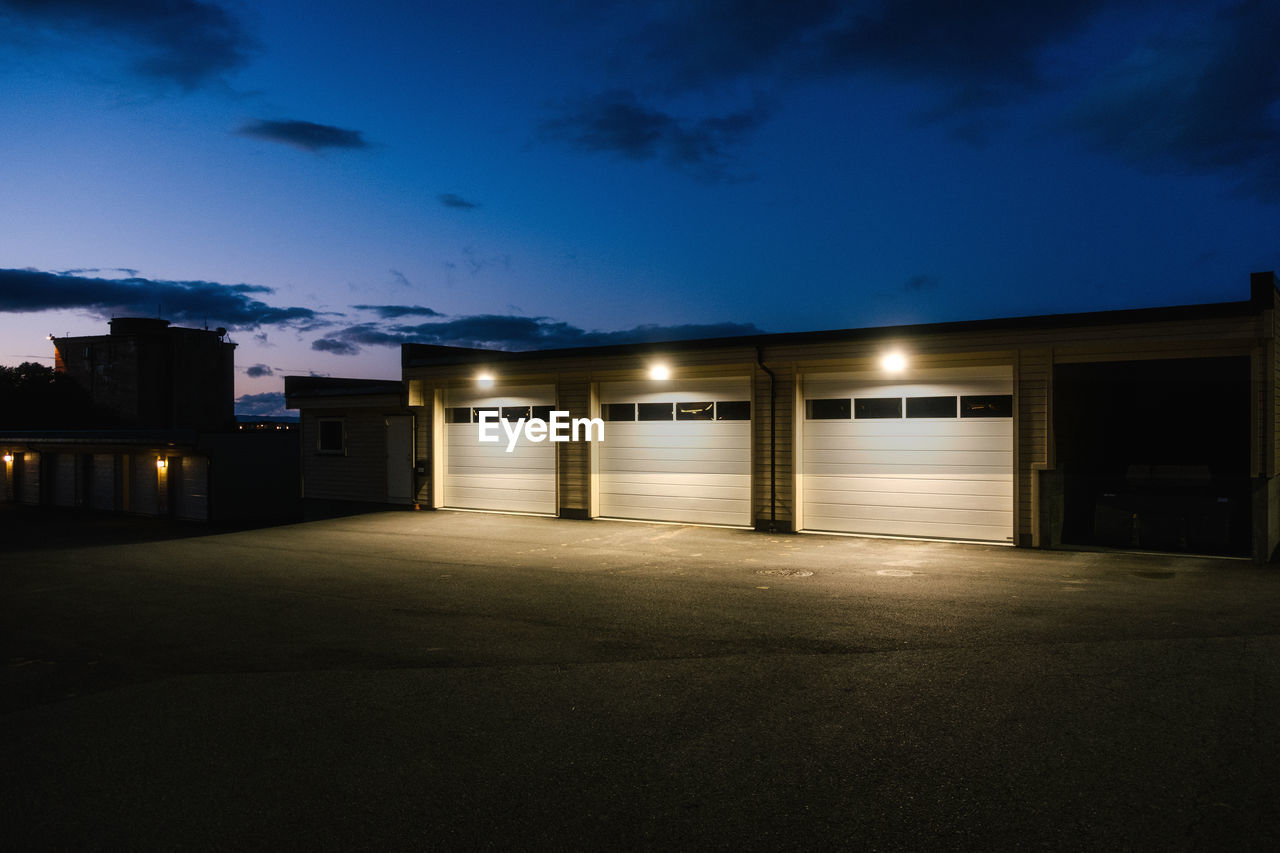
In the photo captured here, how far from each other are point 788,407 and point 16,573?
1212 cm

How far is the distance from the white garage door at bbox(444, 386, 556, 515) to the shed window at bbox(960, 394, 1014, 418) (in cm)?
829

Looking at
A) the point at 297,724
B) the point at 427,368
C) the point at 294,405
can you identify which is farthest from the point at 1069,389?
the point at 294,405

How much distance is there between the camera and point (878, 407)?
14.6m

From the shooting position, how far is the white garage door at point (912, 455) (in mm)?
13555

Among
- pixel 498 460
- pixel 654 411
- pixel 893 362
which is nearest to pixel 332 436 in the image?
pixel 498 460

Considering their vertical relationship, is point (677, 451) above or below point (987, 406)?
below

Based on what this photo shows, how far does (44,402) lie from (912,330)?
218ft

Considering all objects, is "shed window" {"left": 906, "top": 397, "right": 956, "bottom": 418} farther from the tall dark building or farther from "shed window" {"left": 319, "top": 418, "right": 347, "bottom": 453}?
the tall dark building

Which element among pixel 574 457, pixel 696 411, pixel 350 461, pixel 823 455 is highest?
pixel 696 411

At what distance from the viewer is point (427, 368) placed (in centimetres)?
1991

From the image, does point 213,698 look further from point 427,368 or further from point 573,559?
point 427,368

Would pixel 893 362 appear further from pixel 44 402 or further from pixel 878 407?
pixel 44 402

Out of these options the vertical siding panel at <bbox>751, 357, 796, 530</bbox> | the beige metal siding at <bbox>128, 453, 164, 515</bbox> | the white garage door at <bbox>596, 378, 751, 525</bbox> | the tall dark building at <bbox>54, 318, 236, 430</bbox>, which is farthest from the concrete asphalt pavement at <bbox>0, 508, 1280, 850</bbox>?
the tall dark building at <bbox>54, 318, 236, 430</bbox>

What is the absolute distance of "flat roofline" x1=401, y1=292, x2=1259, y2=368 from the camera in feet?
38.9
